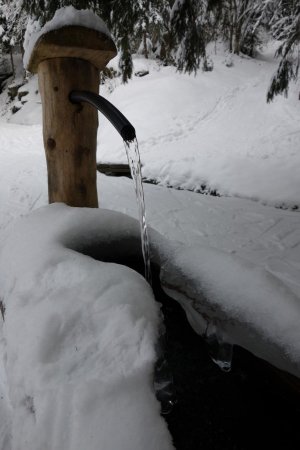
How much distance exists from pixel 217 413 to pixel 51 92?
1.64m

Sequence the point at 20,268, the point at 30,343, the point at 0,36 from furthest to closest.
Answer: the point at 0,36 → the point at 20,268 → the point at 30,343

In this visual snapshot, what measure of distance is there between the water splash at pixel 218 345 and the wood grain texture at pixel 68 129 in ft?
3.11

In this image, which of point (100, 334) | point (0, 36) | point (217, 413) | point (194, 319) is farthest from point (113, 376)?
point (0, 36)

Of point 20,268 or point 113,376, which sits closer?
point 113,376

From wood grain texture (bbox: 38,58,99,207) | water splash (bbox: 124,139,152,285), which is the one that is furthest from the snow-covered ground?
wood grain texture (bbox: 38,58,99,207)

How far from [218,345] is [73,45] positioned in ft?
4.65

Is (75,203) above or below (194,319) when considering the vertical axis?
above

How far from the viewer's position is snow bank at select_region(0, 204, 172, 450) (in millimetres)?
753

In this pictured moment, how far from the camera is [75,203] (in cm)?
172

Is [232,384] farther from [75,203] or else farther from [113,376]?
[75,203]

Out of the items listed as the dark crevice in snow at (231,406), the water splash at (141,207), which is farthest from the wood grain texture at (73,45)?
the dark crevice in snow at (231,406)

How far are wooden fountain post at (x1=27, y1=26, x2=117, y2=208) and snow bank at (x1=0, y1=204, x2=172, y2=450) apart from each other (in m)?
0.44

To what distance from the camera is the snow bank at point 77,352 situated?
2.47ft

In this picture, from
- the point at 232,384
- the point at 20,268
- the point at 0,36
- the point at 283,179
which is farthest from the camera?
the point at 0,36
